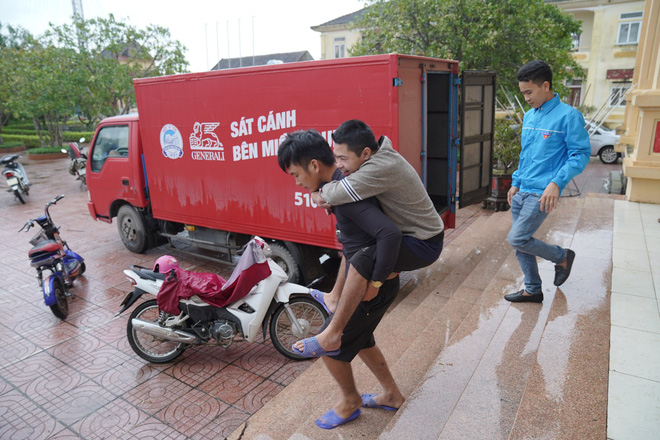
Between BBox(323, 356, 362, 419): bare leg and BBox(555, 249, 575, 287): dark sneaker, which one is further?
BBox(555, 249, 575, 287): dark sneaker

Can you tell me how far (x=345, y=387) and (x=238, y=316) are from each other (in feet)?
5.02

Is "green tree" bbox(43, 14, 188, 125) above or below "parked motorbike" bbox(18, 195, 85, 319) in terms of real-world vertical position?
above

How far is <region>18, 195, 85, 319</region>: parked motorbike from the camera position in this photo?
489 centimetres

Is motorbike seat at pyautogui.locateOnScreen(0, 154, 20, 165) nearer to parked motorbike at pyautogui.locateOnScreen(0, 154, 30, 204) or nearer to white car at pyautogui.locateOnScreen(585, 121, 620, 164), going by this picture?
parked motorbike at pyautogui.locateOnScreen(0, 154, 30, 204)

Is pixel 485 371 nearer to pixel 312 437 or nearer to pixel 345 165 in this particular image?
pixel 312 437

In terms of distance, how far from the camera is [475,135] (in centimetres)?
581

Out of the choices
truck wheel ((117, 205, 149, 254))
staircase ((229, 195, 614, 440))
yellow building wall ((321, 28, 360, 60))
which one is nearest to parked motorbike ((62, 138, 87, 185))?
truck wheel ((117, 205, 149, 254))

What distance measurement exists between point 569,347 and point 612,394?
1.72ft

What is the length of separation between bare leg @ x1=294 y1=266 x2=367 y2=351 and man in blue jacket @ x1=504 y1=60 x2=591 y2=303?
65.9 inches

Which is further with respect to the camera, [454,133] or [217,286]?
[454,133]

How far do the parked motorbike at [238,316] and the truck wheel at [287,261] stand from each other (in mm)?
1207

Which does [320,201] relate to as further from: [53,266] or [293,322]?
[53,266]

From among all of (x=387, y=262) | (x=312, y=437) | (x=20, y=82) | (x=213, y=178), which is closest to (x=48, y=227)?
(x=213, y=178)

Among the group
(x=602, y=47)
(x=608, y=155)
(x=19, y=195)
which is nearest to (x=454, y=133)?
(x=19, y=195)
